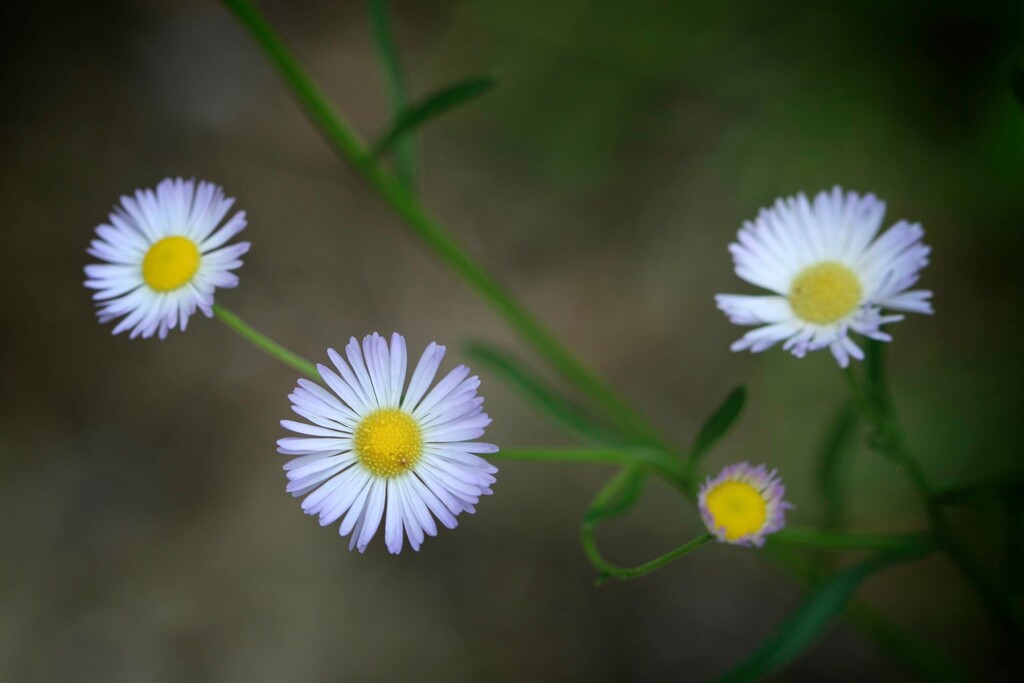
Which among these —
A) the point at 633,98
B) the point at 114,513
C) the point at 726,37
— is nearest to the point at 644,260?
the point at 633,98

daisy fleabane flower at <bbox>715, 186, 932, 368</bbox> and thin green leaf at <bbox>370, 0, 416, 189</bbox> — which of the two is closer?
daisy fleabane flower at <bbox>715, 186, 932, 368</bbox>

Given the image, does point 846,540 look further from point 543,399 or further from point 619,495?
point 543,399

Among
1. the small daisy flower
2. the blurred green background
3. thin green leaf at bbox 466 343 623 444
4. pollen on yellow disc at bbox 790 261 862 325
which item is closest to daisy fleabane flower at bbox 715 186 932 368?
pollen on yellow disc at bbox 790 261 862 325

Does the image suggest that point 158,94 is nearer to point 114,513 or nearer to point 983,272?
point 114,513

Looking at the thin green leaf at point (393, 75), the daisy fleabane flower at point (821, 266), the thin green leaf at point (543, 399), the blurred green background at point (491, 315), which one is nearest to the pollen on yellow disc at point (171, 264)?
the thin green leaf at point (393, 75)

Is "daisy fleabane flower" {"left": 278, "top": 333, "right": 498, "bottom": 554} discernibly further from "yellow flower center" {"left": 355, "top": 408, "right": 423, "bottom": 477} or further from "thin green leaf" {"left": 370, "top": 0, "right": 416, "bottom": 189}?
"thin green leaf" {"left": 370, "top": 0, "right": 416, "bottom": 189}

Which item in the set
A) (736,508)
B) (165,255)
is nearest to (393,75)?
(165,255)
